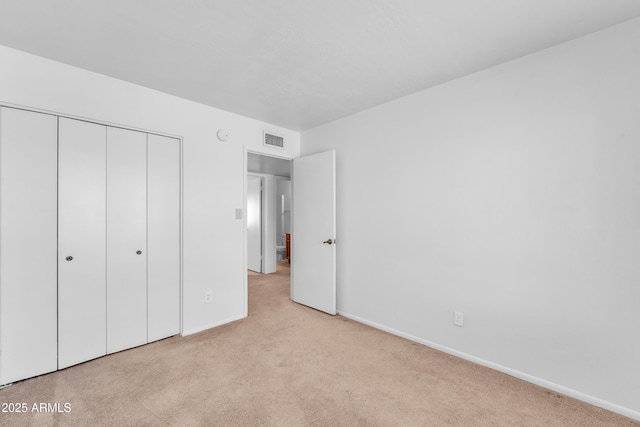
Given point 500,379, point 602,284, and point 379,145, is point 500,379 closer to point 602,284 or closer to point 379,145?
point 602,284

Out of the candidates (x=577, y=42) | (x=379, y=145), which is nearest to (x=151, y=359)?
(x=379, y=145)

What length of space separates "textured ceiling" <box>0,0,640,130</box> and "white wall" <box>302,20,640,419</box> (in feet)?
0.93

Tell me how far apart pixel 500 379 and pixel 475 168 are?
5.49 ft

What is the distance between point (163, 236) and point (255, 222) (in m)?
3.08

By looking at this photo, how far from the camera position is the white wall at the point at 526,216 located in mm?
1695

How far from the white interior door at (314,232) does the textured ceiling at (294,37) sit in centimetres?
118

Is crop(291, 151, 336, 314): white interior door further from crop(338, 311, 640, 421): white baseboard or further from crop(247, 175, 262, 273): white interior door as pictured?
crop(247, 175, 262, 273): white interior door

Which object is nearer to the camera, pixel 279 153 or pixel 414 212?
pixel 414 212

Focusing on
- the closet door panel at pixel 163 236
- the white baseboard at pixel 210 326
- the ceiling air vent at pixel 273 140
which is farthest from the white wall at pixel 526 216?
the closet door panel at pixel 163 236

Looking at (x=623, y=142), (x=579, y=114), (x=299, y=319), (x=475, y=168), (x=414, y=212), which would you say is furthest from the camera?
(x=299, y=319)

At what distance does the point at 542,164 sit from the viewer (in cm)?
196

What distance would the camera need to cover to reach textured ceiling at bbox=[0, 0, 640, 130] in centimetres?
155

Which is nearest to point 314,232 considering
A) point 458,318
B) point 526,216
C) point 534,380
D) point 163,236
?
point 163,236

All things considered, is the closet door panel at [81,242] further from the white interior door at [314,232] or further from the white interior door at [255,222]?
the white interior door at [255,222]
